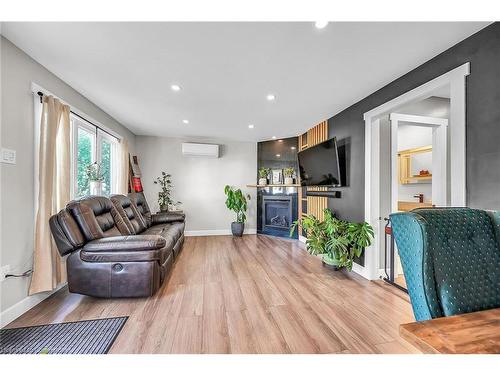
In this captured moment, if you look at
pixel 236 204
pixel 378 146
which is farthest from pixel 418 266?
pixel 236 204

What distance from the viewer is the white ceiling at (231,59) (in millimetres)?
1634

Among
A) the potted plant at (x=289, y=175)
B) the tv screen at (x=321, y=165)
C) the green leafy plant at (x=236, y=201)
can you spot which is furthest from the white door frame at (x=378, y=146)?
the green leafy plant at (x=236, y=201)

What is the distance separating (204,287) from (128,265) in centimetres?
87

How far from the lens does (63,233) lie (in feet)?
6.81

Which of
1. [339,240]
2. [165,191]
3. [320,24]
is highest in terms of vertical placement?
[320,24]

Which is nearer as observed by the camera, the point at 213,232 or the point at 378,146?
the point at 378,146

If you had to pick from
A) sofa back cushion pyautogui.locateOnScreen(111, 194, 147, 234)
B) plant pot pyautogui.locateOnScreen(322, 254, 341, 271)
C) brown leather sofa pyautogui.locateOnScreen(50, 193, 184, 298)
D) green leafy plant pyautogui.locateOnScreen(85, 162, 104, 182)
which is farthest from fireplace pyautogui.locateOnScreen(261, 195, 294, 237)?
green leafy plant pyautogui.locateOnScreen(85, 162, 104, 182)

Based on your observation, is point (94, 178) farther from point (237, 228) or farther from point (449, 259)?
point (449, 259)

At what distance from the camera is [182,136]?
5168 mm

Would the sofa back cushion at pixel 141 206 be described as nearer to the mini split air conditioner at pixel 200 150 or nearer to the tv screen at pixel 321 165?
the mini split air conditioner at pixel 200 150

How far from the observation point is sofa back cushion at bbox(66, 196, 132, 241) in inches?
88.5

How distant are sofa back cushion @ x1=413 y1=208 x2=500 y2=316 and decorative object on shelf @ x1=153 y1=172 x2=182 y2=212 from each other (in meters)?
4.90

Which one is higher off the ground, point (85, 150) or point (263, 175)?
point (85, 150)

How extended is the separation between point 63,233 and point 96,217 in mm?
493
